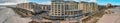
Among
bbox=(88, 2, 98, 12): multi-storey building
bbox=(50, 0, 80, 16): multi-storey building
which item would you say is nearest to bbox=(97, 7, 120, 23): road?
bbox=(88, 2, 98, 12): multi-storey building

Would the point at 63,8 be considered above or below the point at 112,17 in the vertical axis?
above

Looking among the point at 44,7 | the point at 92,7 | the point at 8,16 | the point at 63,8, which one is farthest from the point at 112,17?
the point at 8,16

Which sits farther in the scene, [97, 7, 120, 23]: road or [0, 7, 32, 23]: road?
[0, 7, 32, 23]: road

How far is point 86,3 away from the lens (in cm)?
324

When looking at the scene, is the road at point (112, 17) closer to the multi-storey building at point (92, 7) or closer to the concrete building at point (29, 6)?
the multi-storey building at point (92, 7)

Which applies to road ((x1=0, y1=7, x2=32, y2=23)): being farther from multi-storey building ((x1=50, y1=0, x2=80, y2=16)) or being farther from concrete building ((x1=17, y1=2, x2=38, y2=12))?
multi-storey building ((x1=50, y1=0, x2=80, y2=16))

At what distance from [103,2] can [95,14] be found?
0.50ft

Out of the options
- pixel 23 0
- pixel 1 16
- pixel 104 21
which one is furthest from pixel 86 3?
pixel 1 16

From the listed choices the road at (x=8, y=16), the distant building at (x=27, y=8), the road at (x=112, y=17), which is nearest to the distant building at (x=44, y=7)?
the distant building at (x=27, y=8)

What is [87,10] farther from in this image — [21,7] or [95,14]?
[21,7]

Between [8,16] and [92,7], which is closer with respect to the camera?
[92,7]

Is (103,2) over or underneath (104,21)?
over

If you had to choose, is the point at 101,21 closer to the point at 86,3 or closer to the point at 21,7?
the point at 86,3

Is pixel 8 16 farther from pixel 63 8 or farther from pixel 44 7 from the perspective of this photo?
pixel 63 8
